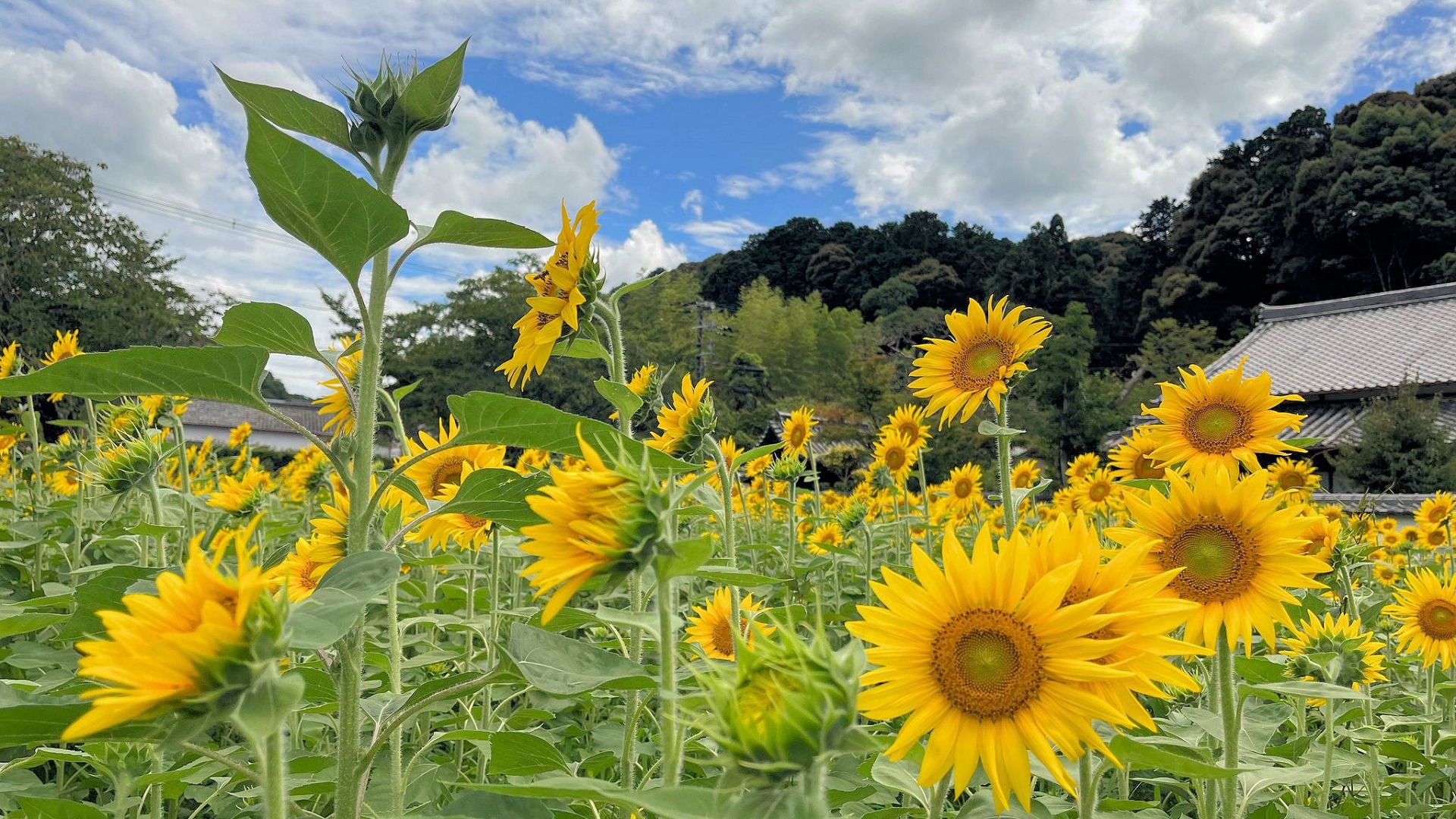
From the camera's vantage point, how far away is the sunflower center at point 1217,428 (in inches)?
72.1

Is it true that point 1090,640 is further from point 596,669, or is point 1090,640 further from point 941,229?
point 941,229

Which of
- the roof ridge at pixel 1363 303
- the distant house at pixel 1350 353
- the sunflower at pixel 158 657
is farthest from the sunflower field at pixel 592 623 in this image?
the roof ridge at pixel 1363 303

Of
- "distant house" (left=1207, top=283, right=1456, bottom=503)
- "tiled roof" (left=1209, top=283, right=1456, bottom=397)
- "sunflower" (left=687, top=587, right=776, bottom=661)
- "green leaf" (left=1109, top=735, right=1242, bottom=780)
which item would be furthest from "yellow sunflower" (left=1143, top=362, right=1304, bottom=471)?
"tiled roof" (left=1209, top=283, right=1456, bottom=397)

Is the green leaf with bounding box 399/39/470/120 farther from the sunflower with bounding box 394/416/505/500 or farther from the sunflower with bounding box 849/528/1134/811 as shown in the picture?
the sunflower with bounding box 394/416/505/500

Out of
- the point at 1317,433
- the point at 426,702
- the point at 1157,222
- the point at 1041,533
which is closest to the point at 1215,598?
the point at 1041,533

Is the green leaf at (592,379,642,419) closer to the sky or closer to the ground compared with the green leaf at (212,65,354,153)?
closer to the ground

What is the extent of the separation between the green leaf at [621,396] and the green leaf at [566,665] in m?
0.35

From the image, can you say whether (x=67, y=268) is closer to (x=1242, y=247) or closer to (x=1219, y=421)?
(x=1219, y=421)

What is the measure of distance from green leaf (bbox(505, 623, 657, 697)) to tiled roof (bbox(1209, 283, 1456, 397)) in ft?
79.1

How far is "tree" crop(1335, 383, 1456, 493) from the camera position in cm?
1283

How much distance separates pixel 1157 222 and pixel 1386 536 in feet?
143

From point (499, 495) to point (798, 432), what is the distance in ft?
10.4

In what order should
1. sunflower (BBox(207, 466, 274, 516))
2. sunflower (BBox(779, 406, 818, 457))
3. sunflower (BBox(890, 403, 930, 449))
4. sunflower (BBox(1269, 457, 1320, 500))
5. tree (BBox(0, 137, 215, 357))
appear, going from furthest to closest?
tree (BBox(0, 137, 215, 357)) → sunflower (BBox(890, 403, 930, 449)) → sunflower (BBox(779, 406, 818, 457)) → sunflower (BBox(1269, 457, 1320, 500)) → sunflower (BBox(207, 466, 274, 516))

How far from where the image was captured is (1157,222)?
43.8 metres
